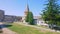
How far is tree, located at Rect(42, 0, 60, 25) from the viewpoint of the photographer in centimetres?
3778

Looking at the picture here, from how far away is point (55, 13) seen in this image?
127ft

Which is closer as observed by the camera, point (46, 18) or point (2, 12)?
point (46, 18)

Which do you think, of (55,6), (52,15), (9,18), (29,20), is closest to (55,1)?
(55,6)

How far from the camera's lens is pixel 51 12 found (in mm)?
37906

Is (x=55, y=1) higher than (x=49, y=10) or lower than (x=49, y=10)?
higher

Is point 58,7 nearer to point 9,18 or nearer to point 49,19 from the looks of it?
point 49,19

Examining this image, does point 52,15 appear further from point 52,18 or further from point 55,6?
point 55,6

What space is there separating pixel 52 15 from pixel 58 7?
4155 millimetres

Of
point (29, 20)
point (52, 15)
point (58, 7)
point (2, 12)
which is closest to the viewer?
point (52, 15)

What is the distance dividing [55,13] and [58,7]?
9.25 ft

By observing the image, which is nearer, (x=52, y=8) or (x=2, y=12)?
(x=52, y=8)

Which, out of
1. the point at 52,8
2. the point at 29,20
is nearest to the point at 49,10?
the point at 52,8

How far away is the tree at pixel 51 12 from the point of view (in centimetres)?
3778

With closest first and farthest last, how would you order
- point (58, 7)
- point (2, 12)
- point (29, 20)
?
point (58, 7) < point (29, 20) < point (2, 12)
